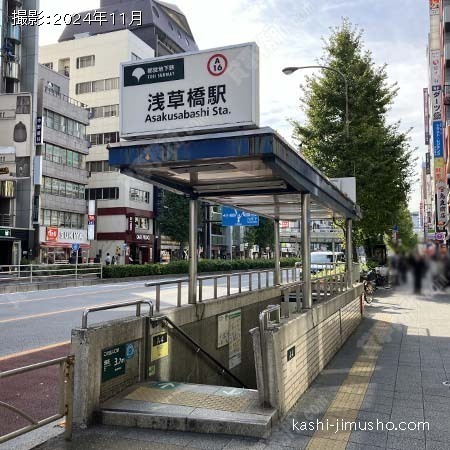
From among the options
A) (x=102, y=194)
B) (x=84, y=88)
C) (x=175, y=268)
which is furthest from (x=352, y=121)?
(x=84, y=88)

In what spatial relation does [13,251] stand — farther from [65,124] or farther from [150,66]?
[150,66]

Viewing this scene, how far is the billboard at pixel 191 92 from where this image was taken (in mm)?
6281

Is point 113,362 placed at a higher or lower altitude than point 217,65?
lower

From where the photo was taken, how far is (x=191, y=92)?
658 centimetres

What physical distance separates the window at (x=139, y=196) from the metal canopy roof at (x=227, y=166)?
144ft

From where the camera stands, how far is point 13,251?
125 ft

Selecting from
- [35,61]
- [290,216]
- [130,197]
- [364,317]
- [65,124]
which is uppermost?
[35,61]

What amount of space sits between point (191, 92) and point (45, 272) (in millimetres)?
23230

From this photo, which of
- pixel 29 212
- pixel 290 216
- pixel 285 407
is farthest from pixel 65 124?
pixel 285 407

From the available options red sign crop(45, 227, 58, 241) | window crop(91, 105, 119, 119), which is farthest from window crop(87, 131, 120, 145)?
red sign crop(45, 227, 58, 241)

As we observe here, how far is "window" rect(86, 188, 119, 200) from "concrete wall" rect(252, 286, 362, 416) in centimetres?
4446

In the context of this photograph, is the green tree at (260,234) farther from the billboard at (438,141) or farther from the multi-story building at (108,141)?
the billboard at (438,141)

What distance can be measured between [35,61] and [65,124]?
21.8 feet

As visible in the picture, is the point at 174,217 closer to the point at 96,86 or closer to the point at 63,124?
the point at 63,124
